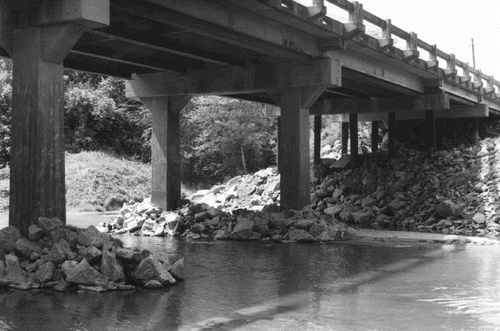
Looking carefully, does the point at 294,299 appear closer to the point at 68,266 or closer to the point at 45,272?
the point at 68,266

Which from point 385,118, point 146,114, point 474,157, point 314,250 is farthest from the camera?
point 146,114

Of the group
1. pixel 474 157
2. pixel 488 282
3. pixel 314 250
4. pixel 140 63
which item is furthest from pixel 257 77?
pixel 474 157

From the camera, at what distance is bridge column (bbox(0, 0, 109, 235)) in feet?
44.8

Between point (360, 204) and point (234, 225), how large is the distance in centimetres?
883

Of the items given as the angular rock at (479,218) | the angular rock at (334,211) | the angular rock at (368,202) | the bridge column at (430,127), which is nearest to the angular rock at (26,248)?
the angular rock at (479,218)

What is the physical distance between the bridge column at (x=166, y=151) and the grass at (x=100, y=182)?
42.7ft

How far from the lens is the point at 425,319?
991cm

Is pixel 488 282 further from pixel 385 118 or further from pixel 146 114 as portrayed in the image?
pixel 146 114

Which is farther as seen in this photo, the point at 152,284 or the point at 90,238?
the point at 90,238

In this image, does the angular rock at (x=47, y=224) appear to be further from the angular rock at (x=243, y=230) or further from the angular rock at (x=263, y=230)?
the angular rock at (x=263, y=230)

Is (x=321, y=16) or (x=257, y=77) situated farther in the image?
(x=257, y=77)

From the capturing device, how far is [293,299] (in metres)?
11.5

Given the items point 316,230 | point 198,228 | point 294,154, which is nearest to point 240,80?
point 294,154

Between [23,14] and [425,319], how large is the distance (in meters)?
9.58
